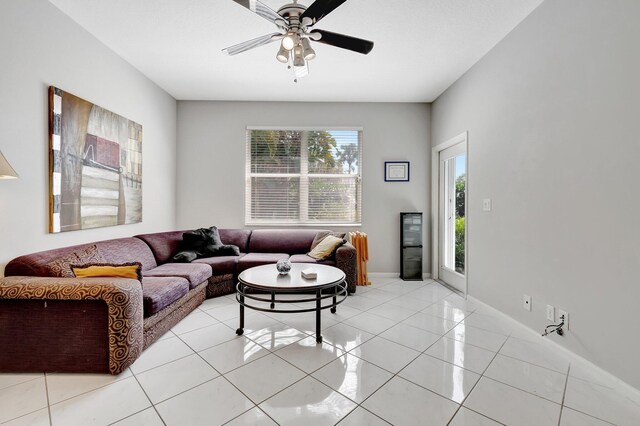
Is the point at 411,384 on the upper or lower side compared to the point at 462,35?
lower

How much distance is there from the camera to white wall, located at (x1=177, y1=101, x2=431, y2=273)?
4.29 metres

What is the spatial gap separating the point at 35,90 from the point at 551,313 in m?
4.47

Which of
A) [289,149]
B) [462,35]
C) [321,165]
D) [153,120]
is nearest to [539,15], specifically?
[462,35]

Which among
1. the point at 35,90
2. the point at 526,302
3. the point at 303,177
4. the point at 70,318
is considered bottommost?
the point at 526,302

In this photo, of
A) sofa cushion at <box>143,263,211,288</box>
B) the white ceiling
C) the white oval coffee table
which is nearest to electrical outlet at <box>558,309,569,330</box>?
the white oval coffee table

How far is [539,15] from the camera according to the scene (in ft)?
7.32

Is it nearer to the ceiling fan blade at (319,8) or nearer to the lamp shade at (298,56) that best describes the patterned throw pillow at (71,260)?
the lamp shade at (298,56)

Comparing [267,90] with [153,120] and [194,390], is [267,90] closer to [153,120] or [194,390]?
[153,120]

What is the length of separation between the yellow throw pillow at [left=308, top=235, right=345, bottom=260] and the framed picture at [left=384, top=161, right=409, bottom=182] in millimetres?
1421

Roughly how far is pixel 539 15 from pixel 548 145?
1.10 m

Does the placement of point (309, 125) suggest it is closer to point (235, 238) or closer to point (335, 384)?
point (235, 238)

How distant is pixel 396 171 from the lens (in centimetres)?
430

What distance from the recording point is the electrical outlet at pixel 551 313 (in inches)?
83.1

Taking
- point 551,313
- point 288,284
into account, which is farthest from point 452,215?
point 288,284
